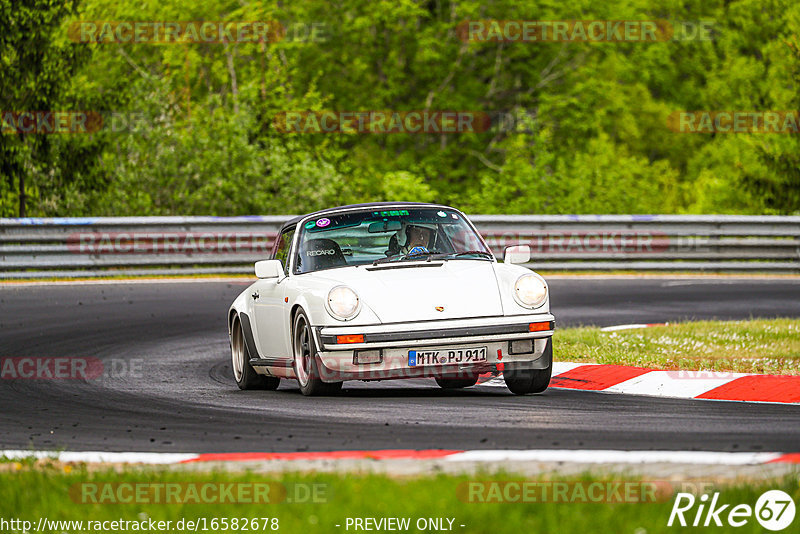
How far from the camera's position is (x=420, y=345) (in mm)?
8750

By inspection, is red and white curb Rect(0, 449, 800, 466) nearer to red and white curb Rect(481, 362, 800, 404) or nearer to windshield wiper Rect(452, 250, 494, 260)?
red and white curb Rect(481, 362, 800, 404)

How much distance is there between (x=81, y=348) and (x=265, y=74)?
69.4 ft

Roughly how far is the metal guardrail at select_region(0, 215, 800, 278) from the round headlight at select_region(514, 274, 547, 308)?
39.3ft

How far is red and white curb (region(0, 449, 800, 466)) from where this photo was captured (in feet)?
19.2

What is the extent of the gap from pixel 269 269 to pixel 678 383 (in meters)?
3.24

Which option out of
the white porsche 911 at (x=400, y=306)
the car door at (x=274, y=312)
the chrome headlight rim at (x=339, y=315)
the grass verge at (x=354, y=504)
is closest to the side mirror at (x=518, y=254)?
the white porsche 911 at (x=400, y=306)

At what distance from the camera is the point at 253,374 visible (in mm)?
10609

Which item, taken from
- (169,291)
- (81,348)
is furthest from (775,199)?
(81,348)

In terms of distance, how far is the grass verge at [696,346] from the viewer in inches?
425

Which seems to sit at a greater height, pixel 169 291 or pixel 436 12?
pixel 436 12

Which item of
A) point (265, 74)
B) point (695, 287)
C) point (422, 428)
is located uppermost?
point (265, 74)

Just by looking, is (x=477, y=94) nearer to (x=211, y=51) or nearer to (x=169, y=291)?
(x=211, y=51)

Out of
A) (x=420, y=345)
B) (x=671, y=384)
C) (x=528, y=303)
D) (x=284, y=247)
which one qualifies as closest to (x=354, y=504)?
(x=420, y=345)

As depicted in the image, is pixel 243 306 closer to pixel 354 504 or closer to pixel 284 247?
pixel 284 247
